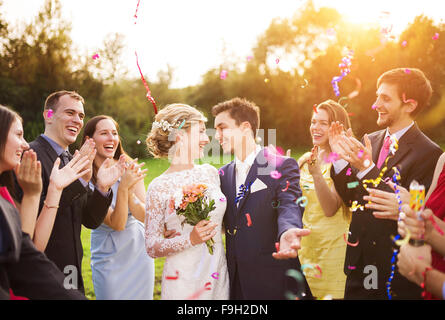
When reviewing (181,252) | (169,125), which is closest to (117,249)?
(181,252)

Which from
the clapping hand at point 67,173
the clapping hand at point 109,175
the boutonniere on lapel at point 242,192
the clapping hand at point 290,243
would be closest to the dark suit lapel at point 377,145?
the boutonniere on lapel at point 242,192

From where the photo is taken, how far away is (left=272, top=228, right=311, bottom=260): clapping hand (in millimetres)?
3086

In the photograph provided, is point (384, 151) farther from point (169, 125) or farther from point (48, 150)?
point (48, 150)

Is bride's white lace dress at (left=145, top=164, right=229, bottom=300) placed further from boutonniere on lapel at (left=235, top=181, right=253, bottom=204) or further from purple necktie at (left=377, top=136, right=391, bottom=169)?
purple necktie at (left=377, top=136, right=391, bottom=169)

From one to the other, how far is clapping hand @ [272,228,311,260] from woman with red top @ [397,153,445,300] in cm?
70

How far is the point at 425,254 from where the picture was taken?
279 centimetres

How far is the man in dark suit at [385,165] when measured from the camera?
3.80 m

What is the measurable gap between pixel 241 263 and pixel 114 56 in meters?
27.3

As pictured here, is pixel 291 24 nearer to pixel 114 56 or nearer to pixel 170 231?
pixel 114 56

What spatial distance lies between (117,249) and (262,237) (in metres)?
2.12

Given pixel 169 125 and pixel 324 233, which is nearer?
pixel 169 125

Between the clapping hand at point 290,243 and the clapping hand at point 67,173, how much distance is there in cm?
186

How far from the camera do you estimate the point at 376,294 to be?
401cm
